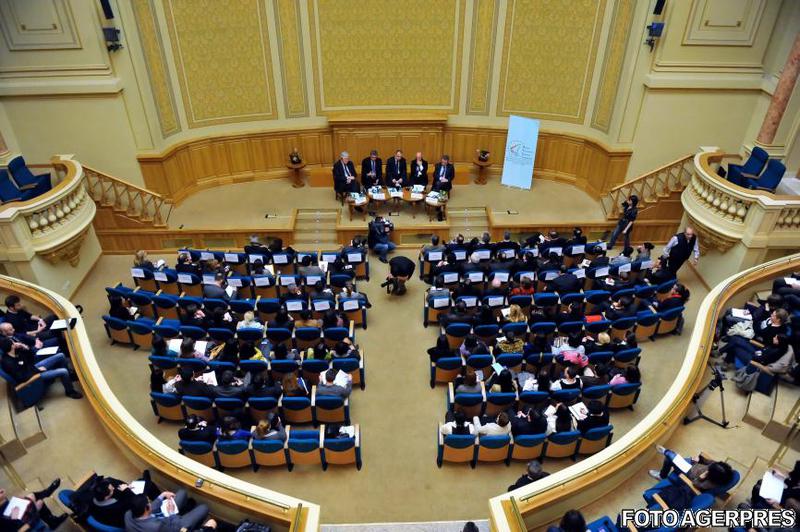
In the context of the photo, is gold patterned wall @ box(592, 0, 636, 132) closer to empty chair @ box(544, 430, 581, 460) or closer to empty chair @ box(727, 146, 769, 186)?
empty chair @ box(727, 146, 769, 186)

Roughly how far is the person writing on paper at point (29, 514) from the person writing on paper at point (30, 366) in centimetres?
218

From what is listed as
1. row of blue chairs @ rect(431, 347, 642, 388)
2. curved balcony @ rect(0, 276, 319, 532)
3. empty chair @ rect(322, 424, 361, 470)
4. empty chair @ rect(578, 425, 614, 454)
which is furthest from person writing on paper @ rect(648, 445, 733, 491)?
curved balcony @ rect(0, 276, 319, 532)

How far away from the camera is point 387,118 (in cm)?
1516

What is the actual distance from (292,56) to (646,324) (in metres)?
11.1

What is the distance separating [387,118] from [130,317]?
28.3 ft

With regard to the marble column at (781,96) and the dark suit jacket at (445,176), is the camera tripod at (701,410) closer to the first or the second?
the marble column at (781,96)

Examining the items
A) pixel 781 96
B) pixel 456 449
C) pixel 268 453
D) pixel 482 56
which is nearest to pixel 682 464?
pixel 456 449

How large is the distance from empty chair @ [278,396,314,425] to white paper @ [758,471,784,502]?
5.82 metres

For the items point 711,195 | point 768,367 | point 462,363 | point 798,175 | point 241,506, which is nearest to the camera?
point 241,506

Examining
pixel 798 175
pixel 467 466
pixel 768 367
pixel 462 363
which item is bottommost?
pixel 467 466

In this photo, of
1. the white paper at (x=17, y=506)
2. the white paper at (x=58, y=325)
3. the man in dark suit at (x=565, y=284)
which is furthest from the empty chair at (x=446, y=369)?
the white paper at (x=58, y=325)

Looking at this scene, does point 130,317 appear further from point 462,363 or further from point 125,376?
point 462,363

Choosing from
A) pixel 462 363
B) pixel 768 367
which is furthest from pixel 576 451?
pixel 768 367

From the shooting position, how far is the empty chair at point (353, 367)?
28.9 ft
